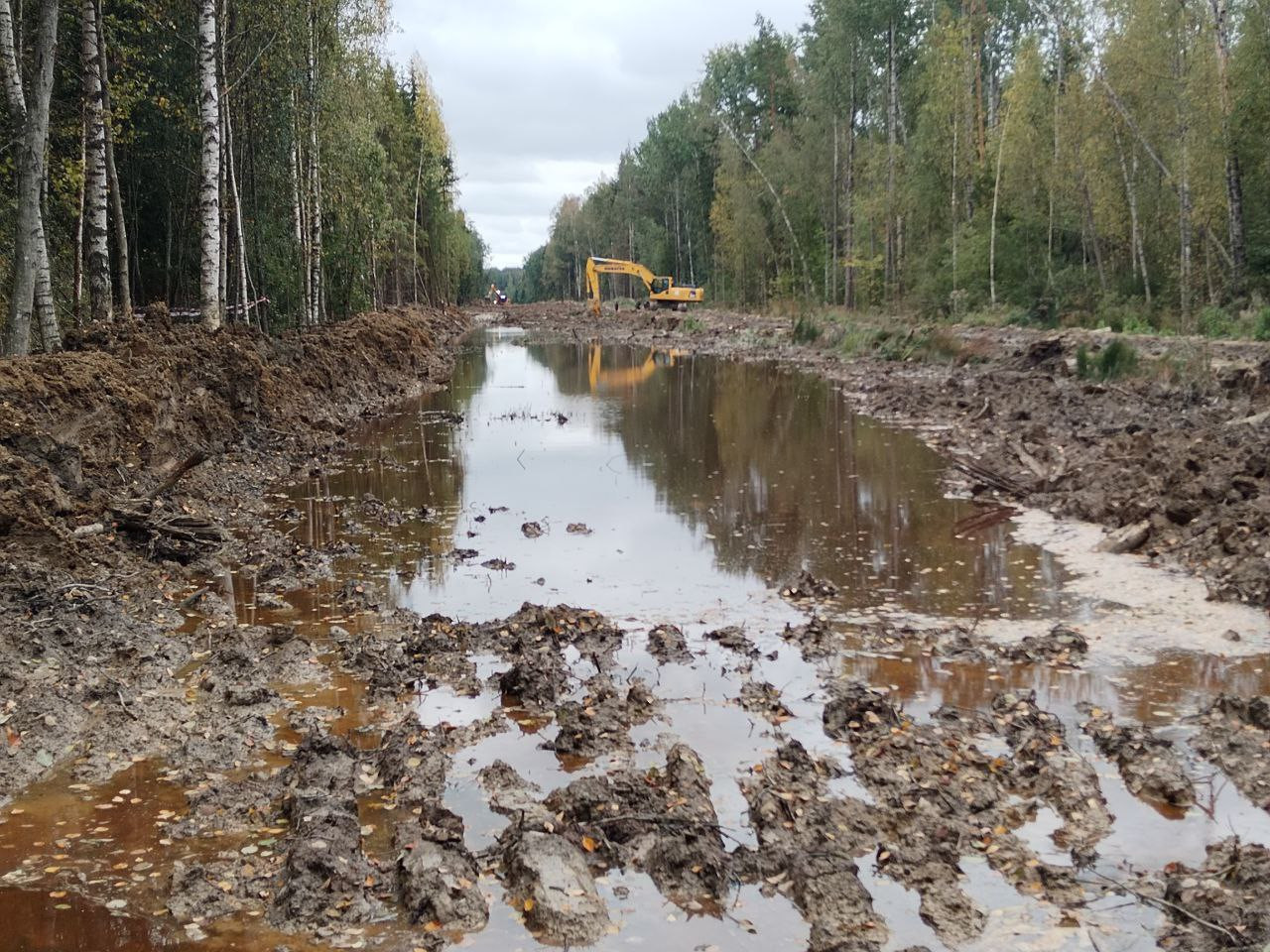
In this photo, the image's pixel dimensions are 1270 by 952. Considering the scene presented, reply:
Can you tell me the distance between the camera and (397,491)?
40.8ft

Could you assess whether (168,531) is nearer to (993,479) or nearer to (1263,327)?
(993,479)

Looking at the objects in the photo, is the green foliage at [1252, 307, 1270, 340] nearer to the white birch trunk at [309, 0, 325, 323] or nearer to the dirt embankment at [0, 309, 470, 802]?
the dirt embankment at [0, 309, 470, 802]

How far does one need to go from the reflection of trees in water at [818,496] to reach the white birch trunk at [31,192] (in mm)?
7526

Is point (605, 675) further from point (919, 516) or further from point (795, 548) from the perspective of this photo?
point (919, 516)

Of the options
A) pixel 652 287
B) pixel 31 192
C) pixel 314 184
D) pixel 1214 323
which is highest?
pixel 314 184

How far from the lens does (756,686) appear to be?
6.31 metres

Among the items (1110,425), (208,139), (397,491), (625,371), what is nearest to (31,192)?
(208,139)

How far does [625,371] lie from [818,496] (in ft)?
60.2

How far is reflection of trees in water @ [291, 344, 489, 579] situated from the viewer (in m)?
9.80

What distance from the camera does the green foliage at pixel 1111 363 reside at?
19.2 m

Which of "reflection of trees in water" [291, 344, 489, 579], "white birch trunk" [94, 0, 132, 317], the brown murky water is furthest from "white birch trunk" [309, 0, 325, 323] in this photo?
the brown murky water

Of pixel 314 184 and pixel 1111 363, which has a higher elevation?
pixel 314 184

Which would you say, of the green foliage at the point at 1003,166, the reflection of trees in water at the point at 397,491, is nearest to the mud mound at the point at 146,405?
the reflection of trees in water at the point at 397,491

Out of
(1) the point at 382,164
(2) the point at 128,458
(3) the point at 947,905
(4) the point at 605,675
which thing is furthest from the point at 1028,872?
(1) the point at 382,164
